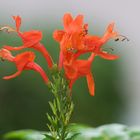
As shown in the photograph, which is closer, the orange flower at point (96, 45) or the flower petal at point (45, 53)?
the orange flower at point (96, 45)

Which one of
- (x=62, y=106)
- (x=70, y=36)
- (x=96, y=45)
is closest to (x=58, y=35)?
(x=70, y=36)

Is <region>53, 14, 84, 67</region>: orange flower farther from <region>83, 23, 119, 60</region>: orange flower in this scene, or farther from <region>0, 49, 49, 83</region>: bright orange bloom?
<region>0, 49, 49, 83</region>: bright orange bloom

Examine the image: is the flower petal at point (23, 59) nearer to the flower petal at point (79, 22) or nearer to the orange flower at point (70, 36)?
the orange flower at point (70, 36)

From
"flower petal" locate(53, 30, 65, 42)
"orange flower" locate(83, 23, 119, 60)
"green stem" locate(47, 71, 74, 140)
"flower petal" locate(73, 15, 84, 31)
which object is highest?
"flower petal" locate(73, 15, 84, 31)

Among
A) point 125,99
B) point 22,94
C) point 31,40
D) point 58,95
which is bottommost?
point 125,99

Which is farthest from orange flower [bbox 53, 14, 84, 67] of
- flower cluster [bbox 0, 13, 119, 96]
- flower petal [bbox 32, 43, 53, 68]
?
flower petal [bbox 32, 43, 53, 68]

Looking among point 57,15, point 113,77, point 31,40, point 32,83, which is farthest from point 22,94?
point 31,40

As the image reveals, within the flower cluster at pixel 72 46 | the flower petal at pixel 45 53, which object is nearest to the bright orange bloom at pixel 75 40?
the flower cluster at pixel 72 46

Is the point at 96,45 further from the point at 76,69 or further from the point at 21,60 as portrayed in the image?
the point at 21,60

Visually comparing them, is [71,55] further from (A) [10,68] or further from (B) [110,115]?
(B) [110,115]

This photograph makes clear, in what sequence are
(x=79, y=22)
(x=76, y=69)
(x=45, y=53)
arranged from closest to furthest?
(x=76, y=69) < (x=79, y=22) < (x=45, y=53)

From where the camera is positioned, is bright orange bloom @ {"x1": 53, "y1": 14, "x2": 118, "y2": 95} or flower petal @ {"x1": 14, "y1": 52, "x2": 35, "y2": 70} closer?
bright orange bloom @ {"x1": 53, "y1": 14, "x2": 118, "y2": 95}
